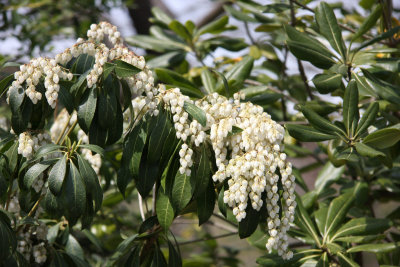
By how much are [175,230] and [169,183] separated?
321 centimetres

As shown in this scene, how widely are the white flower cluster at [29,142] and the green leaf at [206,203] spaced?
0.54 metres

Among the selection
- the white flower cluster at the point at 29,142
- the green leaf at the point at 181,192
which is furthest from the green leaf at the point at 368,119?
the white flower cluster at the point at 29,142

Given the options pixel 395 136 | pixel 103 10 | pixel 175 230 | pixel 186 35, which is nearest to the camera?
pixel 395 136

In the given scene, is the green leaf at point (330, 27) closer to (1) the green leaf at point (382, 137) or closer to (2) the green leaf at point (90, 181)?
(1) the green leaf at point (382, 137)

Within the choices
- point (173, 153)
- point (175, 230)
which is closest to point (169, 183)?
point (173, 153)

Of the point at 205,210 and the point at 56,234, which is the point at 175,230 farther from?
the point at 205,210

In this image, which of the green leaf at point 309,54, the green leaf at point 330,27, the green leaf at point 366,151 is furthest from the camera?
the green leaf at point 330,27

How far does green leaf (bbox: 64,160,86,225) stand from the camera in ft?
5.06

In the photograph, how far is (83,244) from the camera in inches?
118

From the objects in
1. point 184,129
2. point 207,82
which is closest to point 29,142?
point 184,129

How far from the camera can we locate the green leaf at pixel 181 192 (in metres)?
1.58

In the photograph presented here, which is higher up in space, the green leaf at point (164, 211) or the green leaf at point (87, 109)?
the green leaf at point (87, 109)

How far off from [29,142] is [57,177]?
20 cm

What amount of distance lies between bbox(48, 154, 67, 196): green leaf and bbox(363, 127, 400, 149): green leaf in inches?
40.9
